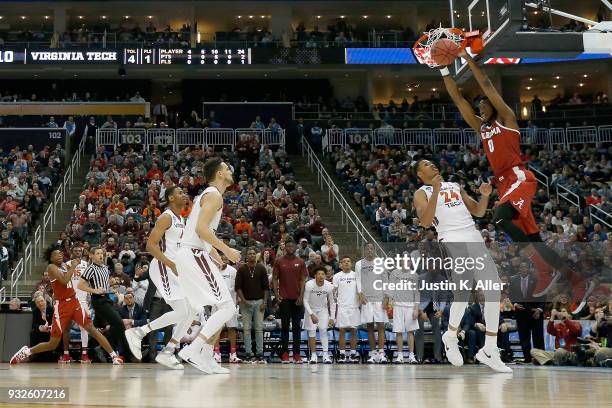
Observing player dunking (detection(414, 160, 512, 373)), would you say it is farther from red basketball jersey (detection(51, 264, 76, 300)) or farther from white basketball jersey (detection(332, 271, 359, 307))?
red basketball jersey (detection(51, 264, 76, 300))

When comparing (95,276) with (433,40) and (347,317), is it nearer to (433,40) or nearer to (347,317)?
(347,317)

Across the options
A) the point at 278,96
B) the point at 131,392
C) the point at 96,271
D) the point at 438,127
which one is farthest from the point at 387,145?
the point at 131,392

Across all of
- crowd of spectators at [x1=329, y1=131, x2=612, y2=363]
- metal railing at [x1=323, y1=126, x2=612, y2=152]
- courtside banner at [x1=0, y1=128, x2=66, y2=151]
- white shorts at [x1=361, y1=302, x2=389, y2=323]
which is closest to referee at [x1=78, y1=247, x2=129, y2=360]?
white shorts at [x1=361, y1=302, x2=389, y2=323]

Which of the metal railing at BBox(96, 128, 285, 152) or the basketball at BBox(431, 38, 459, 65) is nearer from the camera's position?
the basketball at BBox(431, 38, 459, 65)

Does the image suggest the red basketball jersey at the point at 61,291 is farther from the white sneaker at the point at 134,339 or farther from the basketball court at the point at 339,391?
the basketball court at the point at 339,391

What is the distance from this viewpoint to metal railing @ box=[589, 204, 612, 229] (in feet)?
73.6

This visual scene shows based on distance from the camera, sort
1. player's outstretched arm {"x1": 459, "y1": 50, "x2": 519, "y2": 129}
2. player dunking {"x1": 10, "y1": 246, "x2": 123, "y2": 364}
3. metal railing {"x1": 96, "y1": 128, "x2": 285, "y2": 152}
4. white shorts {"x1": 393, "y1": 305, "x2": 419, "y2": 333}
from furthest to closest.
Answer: metal railing {"x1": 96, "y1": 128, "x2": 285, "y2": 152}, white shorts {"x1": 393, "y1": 305, "x2": 419, "y2": 333}, player dunking {"x1": 10, "y1": 246, "x2": 123, "y2": 364}, player's outstretched arm {"x1": 459, "y1": 50, "x2": 519, "y2": 129}

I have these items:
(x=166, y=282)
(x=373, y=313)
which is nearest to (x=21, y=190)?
Result: (x=373, y=313)

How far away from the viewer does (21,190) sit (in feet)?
77.3

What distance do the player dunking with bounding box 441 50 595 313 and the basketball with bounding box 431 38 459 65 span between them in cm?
12

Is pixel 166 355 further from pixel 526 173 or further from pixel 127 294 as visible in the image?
pixel 127 294

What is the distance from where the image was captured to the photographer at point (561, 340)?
12094 millimetres

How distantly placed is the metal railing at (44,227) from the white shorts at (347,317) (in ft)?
24.6

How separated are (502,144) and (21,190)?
1802 cm
